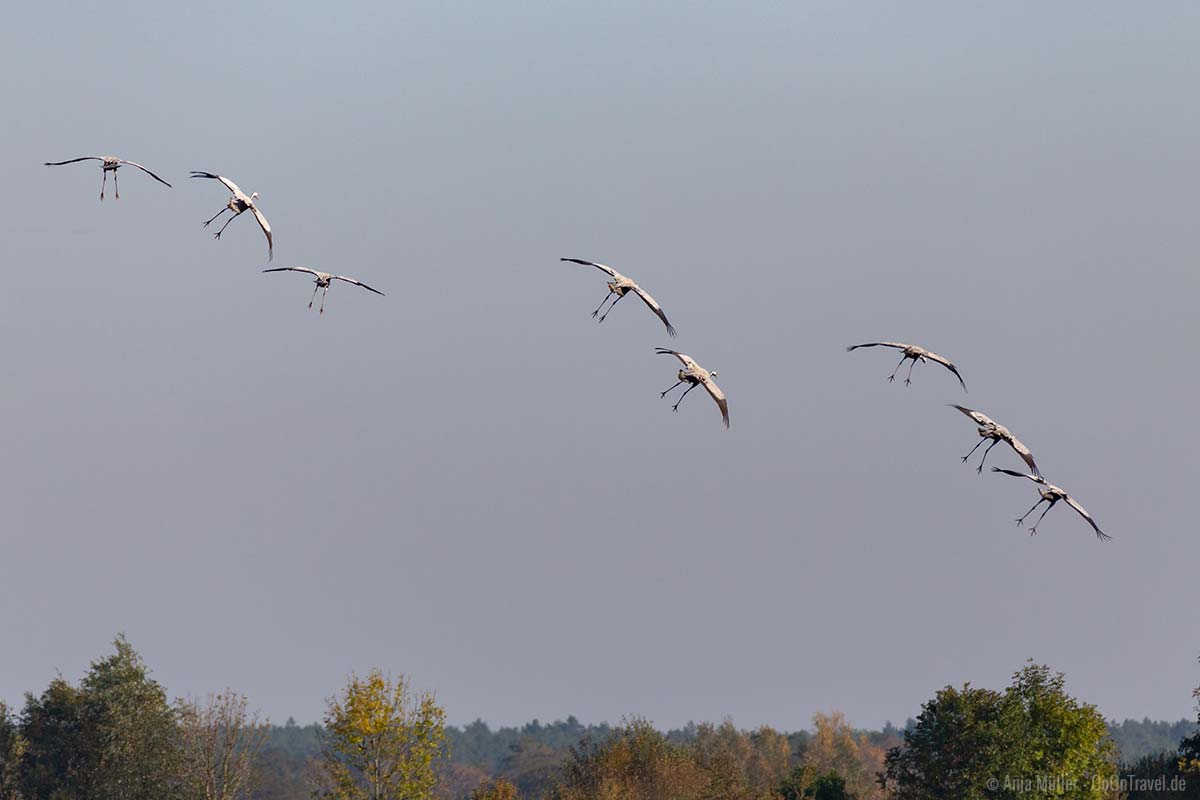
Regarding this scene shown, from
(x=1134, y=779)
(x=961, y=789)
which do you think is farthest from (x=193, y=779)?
(x=1134, y=779)

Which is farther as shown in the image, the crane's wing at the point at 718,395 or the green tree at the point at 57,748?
Answer: the green tree at the point at 57,748

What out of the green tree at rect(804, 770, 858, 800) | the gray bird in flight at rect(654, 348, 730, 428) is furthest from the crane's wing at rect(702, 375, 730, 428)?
the green tree at rect(804, 770, 858, 800)

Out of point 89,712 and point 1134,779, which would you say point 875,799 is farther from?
point 89,712

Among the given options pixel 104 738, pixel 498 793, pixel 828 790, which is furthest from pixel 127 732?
pixel 828 790

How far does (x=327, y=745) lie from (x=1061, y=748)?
4190 cm

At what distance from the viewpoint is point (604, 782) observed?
92.6 metres

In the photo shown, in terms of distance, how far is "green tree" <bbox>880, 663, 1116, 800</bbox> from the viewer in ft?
282

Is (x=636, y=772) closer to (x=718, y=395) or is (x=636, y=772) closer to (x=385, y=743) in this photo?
(x=385, y=743)

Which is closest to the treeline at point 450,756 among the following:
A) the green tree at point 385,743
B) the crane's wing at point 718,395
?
the green tree at point 385,743

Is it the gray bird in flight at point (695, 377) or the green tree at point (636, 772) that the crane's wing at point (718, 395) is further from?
the green tree at point (636, 772)

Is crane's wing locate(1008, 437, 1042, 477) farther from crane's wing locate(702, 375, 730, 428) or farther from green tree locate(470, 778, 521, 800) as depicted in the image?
green tree locate(470, 778, 521, 800)

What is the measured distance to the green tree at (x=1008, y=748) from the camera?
85938mm

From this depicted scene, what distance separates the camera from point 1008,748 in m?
86.4

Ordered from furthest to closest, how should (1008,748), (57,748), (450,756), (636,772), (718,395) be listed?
(57,748) < (636,772) < (1008,748) < (450,756) < (718,395)
